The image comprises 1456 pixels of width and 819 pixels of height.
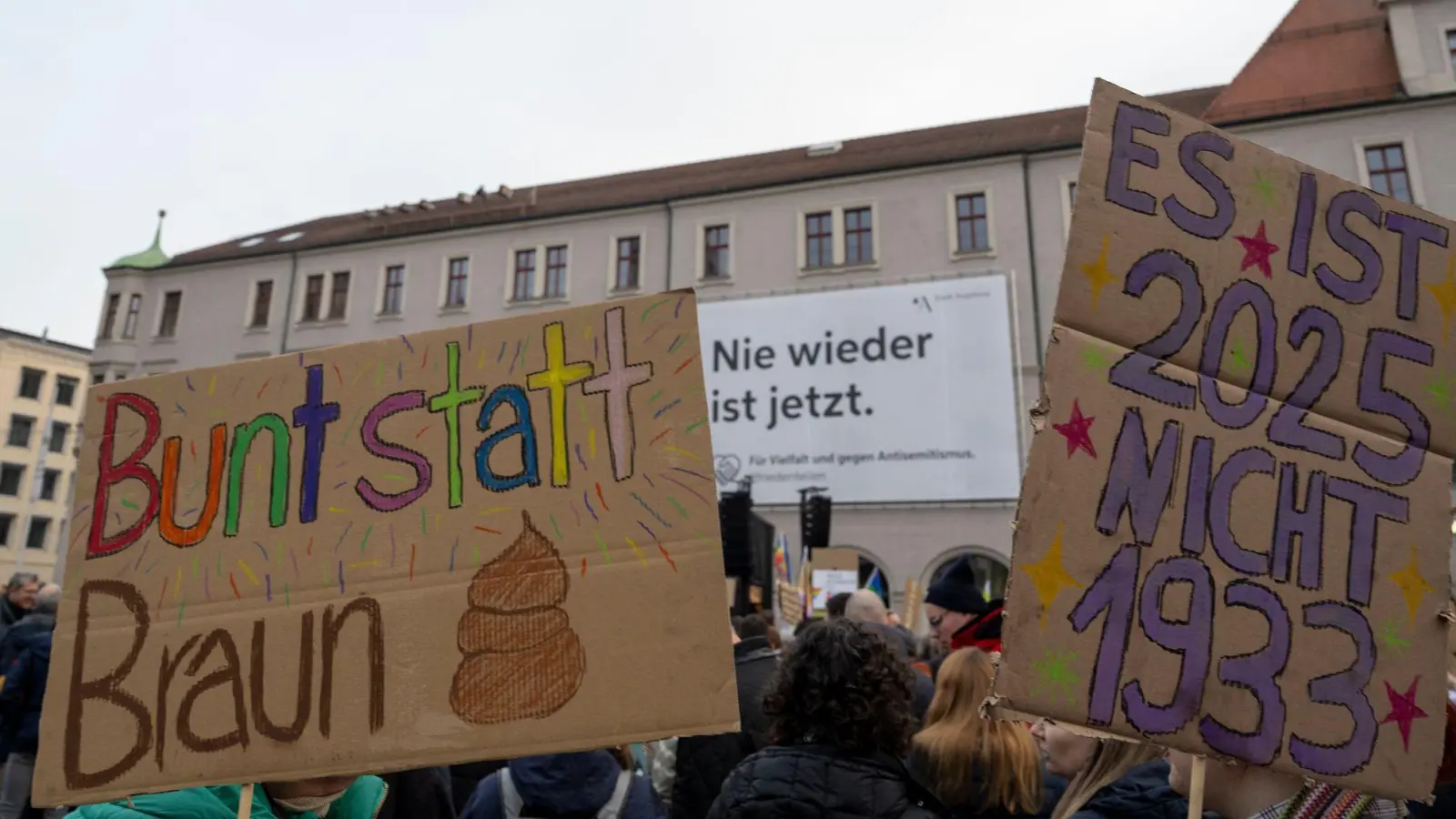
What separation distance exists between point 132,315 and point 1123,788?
3316cm

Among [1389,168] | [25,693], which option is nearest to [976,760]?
[25,693]

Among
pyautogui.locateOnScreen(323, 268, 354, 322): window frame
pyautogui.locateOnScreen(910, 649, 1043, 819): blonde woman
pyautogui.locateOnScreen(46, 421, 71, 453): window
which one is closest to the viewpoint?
pyautogui.locateOnScreen(910, 649, 1043, 819): blonde woman

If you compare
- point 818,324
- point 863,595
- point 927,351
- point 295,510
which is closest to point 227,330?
point 818,324

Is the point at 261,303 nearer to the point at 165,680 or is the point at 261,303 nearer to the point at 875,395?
the point at 875,395

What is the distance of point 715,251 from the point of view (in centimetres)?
2345

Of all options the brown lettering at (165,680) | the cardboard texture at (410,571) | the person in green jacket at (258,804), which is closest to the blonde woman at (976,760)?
the cardboard texture at (410,571)

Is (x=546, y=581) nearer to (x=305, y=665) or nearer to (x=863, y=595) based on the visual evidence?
(x=305, y=665)

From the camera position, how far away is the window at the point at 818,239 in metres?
22.4

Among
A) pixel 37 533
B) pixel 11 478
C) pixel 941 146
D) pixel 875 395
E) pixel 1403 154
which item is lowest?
pixel 37 533

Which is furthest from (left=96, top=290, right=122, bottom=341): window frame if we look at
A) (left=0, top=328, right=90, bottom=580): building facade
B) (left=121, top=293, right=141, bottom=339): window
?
(left=0, top=328, right=90, bottom=580): building facade

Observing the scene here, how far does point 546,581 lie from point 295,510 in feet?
1.71

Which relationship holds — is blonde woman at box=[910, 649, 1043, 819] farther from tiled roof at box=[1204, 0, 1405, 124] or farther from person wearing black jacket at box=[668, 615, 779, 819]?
tiled roof at box=[1204, 0, 1405, 124]

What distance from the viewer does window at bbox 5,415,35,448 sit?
155ft

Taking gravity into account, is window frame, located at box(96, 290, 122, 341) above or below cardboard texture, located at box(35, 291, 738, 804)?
above
